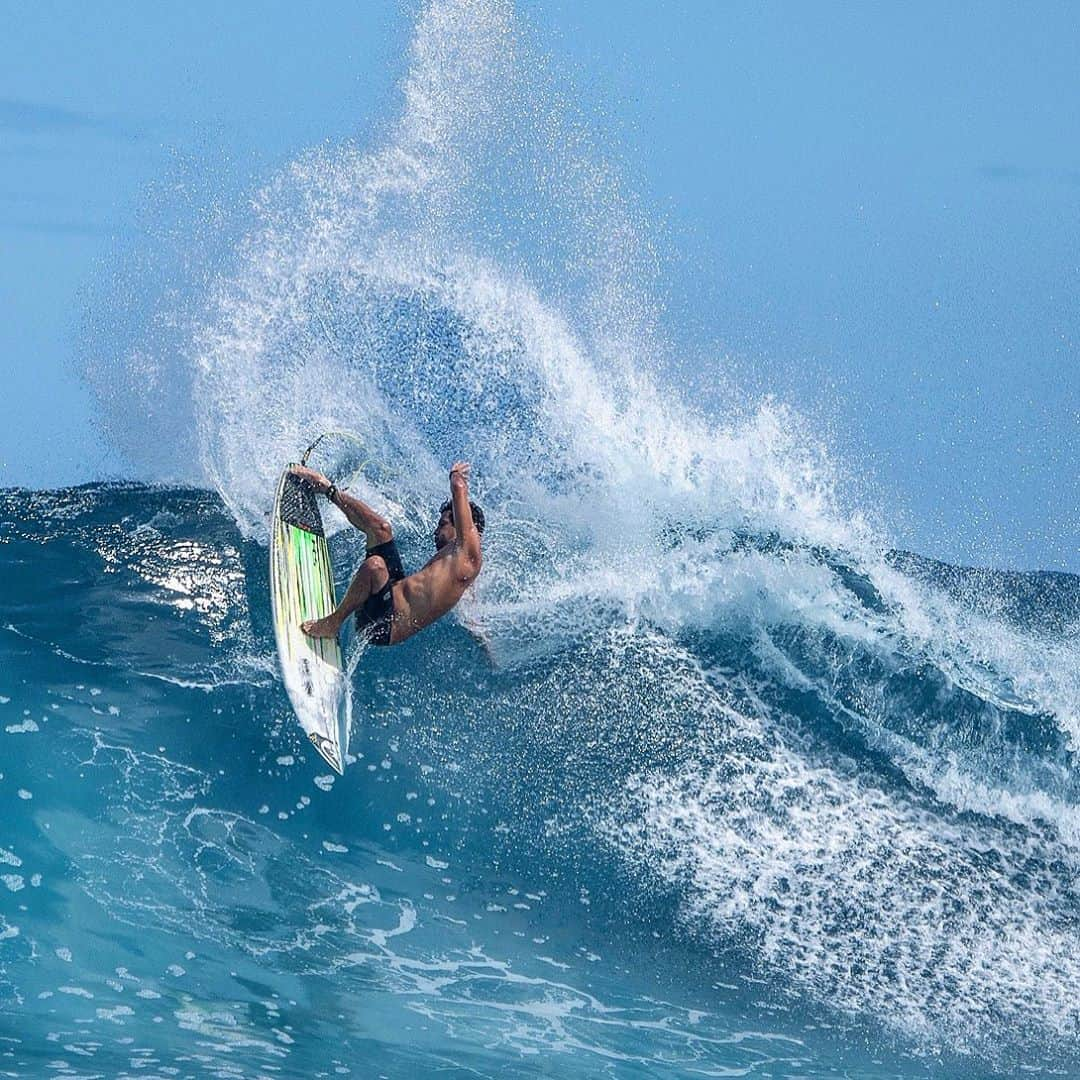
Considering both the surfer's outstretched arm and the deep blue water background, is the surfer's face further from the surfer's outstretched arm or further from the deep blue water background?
the deep blue water background

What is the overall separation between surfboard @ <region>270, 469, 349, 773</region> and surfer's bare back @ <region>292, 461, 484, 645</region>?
14 centimetres

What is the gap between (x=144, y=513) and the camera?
30.2 ft

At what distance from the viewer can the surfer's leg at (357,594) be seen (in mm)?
6176

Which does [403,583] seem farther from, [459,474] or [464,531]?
[459,474]

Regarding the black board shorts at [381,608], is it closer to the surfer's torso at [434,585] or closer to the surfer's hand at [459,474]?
the surfer's torso at [434,585]

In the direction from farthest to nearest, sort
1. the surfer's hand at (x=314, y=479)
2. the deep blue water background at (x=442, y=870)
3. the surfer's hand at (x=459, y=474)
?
the surfer's hand at (x=314, y=479) < the surfer's hand at (x=459, y=474) < the deep blue water background at (x=442, y=870)

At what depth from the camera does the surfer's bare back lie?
20.4 ft

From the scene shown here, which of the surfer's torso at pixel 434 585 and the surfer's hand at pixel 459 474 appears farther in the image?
the surfer's hand at pixel 459 474

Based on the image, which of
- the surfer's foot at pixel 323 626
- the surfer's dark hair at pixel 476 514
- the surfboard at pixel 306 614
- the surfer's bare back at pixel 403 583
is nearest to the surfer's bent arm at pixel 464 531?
the surfer's bare back at pixel 403 583

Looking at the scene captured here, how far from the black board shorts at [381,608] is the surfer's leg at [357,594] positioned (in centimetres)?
4

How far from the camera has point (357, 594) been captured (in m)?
6.21

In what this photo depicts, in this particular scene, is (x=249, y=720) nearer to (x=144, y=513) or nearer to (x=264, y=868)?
(x=264, y=868)

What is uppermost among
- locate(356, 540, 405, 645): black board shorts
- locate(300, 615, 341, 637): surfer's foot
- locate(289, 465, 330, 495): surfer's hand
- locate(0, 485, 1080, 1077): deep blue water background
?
locate(289, 465, 330, 495): surfer's hand

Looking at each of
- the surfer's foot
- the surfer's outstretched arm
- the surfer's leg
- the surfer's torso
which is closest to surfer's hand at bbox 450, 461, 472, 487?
the surfer's torso
